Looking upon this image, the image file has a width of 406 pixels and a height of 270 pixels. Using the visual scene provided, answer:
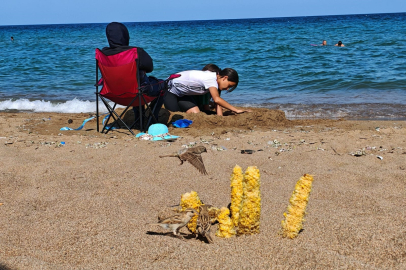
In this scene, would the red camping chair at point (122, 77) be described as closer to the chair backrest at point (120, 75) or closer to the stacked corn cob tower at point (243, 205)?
the chair backrest at point (120, 75)

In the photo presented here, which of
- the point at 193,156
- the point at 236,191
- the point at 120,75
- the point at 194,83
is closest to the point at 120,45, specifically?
the point at 120,75

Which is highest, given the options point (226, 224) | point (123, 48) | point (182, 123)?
point (123, 48)

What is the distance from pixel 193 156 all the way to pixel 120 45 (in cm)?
215

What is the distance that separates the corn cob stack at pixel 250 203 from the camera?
202cm

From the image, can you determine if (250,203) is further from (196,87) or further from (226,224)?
(196,87)

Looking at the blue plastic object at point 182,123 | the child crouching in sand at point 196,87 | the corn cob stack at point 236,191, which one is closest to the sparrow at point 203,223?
the corn cob stack at point 236,191

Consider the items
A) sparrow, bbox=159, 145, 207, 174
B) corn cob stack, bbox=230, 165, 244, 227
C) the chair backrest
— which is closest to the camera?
corn cob stack, bbox=230, 165, 244, 227

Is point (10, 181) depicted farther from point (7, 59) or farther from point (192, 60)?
point (7, 59)

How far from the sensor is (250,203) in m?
2.06

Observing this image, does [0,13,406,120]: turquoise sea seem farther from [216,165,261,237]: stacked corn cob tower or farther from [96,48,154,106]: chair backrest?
[216,165,261,237]: stacked corn cob tower

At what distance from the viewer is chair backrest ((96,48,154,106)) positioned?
15.9 ft

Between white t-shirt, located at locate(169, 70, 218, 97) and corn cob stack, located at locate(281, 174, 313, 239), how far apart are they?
12.5ft

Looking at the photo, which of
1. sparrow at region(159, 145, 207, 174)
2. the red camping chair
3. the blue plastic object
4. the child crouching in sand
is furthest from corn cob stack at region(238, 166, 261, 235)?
the child crouching in sand

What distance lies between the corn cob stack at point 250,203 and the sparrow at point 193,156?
124 cm
